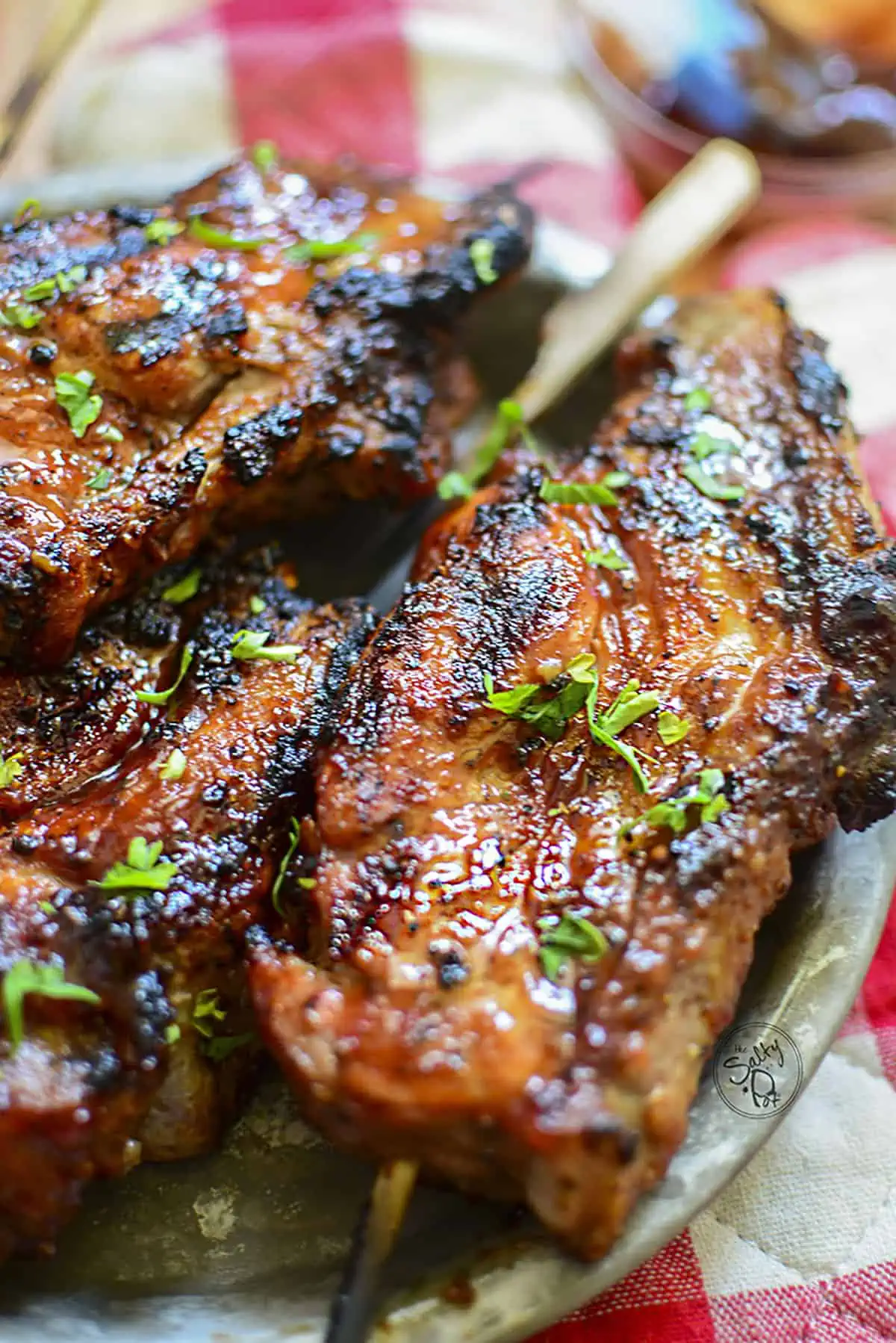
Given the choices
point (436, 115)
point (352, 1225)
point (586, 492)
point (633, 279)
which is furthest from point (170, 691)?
point (436, 115)

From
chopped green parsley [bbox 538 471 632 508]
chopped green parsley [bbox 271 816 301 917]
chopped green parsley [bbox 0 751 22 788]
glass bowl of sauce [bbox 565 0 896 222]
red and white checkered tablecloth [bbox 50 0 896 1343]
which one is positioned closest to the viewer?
chopped green parsley [bbox 271 816 301 917]

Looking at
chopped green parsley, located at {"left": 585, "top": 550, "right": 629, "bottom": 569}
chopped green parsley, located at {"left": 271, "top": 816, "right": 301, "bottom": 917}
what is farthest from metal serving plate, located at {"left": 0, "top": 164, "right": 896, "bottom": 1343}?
chopped green parsley, located at {"left": 585, "top": 550, "right": 629, "bottom": 569}

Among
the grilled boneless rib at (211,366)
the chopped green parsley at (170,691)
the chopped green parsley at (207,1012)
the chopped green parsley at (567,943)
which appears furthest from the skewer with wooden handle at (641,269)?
the chopped green parsley at (207,1012)

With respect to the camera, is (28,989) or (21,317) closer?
(28,989)

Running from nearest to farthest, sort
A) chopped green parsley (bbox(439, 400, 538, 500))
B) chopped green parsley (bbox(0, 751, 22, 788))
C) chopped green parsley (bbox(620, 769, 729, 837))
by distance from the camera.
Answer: chopped green parsley (bbox(620, 769, 729, 837)) < chopped green parsley (bbox(0, 751, 22, 788)) < chopped green parsley (bbox(439, 400, 538, 500))

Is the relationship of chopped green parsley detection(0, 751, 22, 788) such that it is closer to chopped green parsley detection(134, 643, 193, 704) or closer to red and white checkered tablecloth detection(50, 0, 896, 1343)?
chopped green parsley detection(134, 643, 193, 704)

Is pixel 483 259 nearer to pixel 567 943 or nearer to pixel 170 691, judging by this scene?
pixel 170 691
